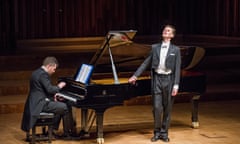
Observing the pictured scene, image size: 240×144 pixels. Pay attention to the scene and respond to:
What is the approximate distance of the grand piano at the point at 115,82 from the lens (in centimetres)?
691

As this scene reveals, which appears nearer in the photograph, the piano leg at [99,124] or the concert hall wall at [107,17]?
the piano leg at [99,124]

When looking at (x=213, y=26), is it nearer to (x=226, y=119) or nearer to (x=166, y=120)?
(x=226, y=119)

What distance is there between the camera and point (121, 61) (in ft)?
25.9

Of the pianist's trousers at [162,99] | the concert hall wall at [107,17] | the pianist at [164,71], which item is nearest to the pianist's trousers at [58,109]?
the pianist at [164,71]

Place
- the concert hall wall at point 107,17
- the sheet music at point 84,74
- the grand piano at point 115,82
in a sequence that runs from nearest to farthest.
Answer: the grand piano at point 115,82 → the sheet music at point 84,74 → the concert hall wall at point 107,17

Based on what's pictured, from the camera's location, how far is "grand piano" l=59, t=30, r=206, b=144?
6.91 meters

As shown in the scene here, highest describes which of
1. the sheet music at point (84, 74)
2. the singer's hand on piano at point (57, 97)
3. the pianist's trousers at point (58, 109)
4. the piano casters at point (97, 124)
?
the sheet music at point (84, 74)

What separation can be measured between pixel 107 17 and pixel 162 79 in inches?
333

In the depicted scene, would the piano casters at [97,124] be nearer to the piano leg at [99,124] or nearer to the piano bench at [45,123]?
the piano leg at [99,124]

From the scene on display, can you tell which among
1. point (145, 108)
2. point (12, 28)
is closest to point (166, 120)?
point (145, 108)

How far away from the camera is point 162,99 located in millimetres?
7258

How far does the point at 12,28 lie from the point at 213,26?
4.90m

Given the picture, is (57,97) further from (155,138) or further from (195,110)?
(195,110)

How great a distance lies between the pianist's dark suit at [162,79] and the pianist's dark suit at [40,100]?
3.27ft
